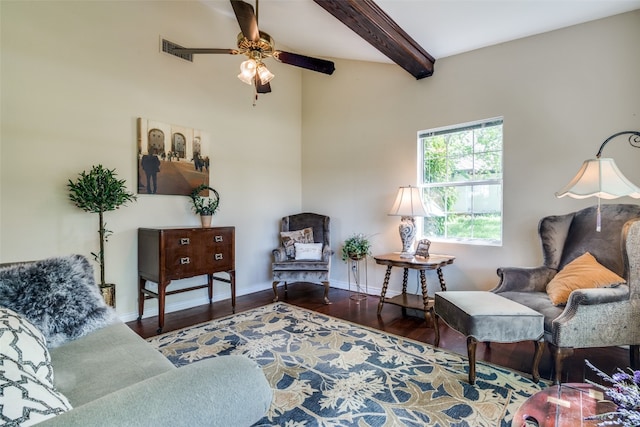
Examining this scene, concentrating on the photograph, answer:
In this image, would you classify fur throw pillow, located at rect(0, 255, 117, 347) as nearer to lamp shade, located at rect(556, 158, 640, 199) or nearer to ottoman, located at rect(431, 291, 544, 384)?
ottoman, located at rect(431, 291, 544, 384)

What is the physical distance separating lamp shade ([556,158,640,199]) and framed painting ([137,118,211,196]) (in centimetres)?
355

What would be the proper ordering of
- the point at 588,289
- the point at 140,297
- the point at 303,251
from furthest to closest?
the point at 303,251 < the point at 140,297 < the point at 588,289

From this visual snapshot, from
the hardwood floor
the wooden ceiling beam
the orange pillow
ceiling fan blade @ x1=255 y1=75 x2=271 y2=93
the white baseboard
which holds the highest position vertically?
the wooden ceiling beam

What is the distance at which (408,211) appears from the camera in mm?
3498

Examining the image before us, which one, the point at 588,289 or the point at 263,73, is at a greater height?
the point at 263,73

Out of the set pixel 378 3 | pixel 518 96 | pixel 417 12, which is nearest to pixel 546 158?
pixel 518 96

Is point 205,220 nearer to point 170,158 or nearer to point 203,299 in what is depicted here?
point 170,158

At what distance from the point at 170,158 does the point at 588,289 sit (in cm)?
384

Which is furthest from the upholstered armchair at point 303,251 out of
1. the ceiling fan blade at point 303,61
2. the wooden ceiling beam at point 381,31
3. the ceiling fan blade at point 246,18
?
the ceiling fan blade at point 246,18

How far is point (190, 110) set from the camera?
12.0 feet

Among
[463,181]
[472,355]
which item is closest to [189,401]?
[472,355]

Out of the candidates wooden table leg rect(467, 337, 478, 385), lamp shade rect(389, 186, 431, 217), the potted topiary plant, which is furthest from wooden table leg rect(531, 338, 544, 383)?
the potted topiary plant

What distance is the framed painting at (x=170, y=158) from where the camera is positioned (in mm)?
3279

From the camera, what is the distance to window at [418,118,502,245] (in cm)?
333
